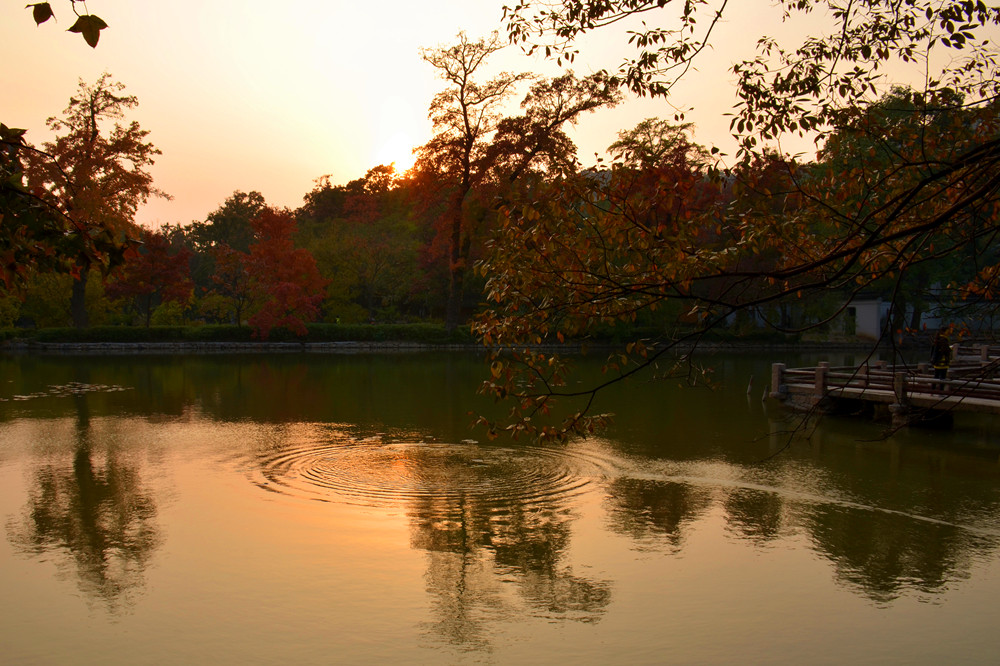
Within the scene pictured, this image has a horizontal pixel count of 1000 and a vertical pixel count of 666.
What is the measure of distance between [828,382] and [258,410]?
1289 cm

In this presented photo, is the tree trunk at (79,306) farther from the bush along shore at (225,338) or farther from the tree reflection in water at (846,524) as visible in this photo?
the tree reflection in water at (846,524)

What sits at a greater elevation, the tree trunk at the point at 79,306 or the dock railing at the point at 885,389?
the tree trunk at the point at 79,306

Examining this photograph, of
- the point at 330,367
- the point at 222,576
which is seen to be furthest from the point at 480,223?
the point at 222,576

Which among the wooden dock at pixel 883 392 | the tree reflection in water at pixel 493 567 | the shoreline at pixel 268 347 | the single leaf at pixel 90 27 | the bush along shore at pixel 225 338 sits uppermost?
the single leaf at pixel 90 27

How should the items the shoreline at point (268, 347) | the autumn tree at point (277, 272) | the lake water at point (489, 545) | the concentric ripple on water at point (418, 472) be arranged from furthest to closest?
the autumn tree at point (277, 272), the shoreline at point (268, 347), the concentric ripple on water at point (418, 472), the lake water at point (489, 545)

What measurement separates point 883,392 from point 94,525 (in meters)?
14.6

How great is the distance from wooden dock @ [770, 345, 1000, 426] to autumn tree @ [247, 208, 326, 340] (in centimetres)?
2647

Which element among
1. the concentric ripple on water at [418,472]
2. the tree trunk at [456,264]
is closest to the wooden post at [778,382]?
the concentric ripple on water at [418,472]

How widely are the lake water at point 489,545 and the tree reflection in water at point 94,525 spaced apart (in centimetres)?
5

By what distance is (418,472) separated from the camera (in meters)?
12.1

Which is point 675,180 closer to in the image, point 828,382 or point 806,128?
point 806,128

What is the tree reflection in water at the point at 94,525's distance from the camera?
25.1ft

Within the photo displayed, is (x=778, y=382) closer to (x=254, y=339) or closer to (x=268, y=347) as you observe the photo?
(x=268, y=347)

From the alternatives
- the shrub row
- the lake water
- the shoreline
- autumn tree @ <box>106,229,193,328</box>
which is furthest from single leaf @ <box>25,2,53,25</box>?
autumn tree @ <box>106,229,193,328</box>
